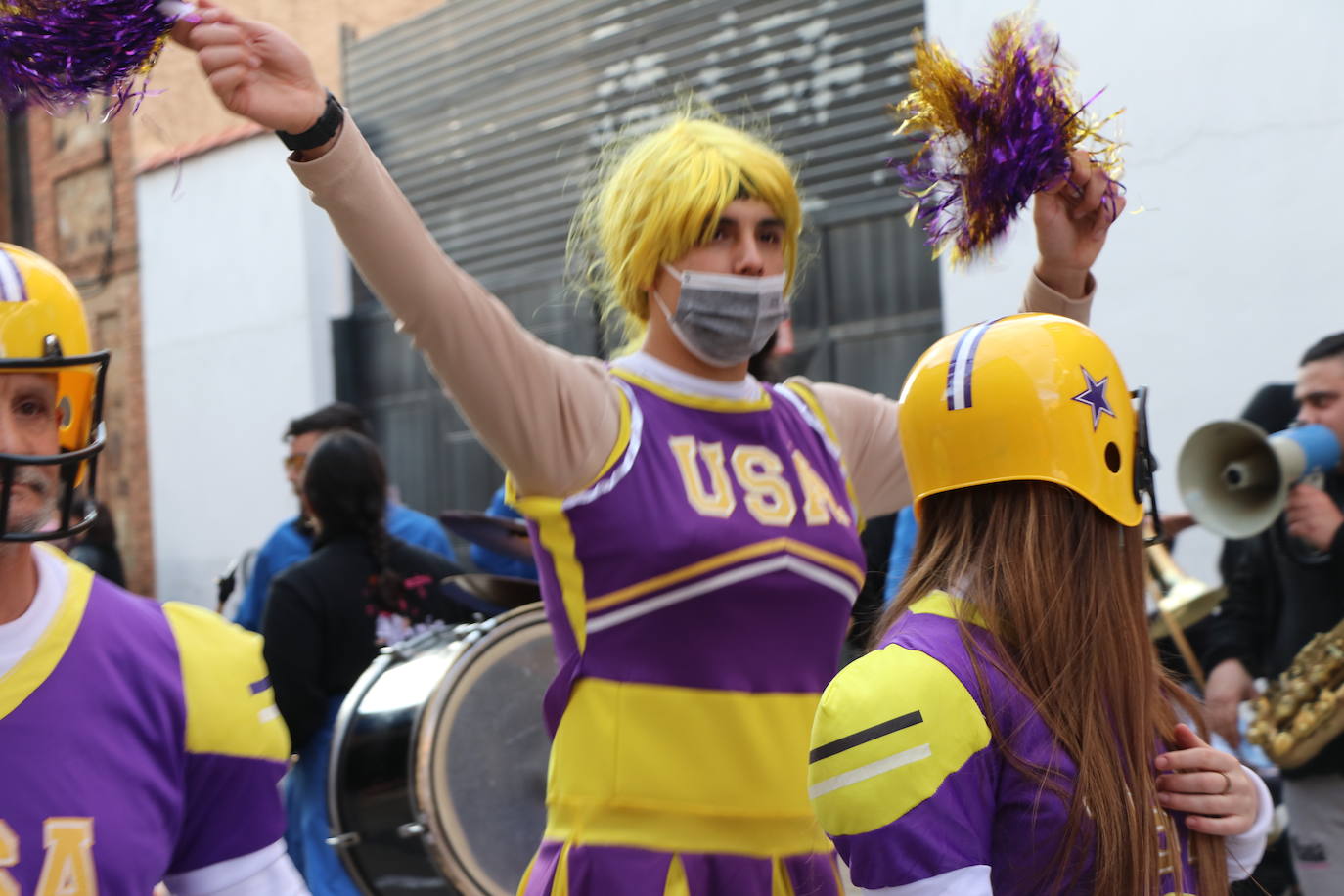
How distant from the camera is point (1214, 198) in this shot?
6.21 m

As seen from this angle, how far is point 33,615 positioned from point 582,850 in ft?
3.03

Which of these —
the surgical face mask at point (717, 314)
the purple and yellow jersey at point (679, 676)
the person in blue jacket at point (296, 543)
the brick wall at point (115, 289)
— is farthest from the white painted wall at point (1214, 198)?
the brick wall at point (115, 289)

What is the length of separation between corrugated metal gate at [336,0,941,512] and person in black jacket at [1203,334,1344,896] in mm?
2550

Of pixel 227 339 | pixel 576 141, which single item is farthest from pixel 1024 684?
pixel 227 339

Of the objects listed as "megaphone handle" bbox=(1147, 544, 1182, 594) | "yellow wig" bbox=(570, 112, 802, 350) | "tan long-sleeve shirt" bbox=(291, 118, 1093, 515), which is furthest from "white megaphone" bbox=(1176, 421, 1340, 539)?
"yellow wig" bbox=(570, 112, 802, 350)

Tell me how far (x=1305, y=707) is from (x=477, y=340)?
271cm

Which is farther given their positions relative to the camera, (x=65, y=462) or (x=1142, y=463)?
(x=1142, y=463)

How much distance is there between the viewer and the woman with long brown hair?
59.8 inches

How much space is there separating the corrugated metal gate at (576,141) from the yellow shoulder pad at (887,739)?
467cm

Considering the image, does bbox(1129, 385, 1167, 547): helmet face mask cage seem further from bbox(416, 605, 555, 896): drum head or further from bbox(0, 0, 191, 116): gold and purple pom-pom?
bbox(416, 605, 555, 896): drum head

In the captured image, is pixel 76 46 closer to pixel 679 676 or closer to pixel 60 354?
pixel 60 354

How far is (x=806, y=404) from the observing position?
8.79 feet

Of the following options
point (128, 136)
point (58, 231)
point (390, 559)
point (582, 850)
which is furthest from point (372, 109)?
point (582, 850)

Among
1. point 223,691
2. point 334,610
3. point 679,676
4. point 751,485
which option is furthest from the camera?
point 334,610
